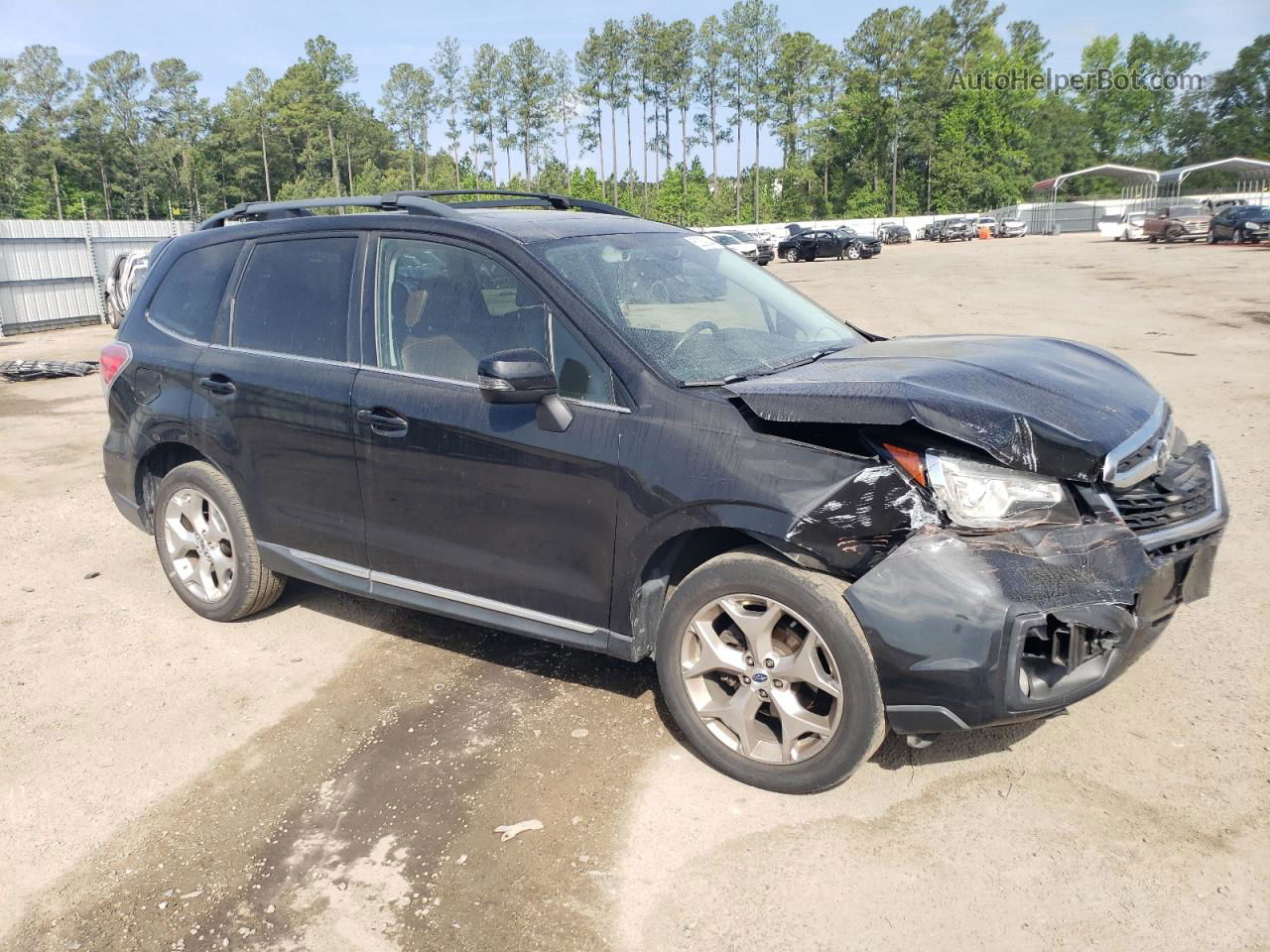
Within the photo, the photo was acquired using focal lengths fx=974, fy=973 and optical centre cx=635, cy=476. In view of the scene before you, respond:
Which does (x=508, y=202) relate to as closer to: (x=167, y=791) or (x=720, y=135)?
(x=167, y=791)

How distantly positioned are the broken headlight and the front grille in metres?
0.26

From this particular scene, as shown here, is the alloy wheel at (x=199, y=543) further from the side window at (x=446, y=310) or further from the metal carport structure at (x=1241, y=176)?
the metal carport structure at (x=1241, y=176)

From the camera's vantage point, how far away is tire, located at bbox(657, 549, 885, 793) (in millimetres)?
2969

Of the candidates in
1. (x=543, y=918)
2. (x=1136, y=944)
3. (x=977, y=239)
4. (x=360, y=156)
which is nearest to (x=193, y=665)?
(x=543, y=918)

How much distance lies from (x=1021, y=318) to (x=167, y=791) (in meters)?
15.1

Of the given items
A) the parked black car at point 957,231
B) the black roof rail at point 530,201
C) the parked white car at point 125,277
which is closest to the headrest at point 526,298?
the black roof rail at point 530,201

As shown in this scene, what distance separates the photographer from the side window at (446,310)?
3.70 meters

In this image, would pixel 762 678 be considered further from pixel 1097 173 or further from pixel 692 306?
pixel 1097 173

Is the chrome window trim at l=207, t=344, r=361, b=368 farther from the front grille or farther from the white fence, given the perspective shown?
the white fence

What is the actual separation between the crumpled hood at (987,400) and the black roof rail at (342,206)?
164 cm

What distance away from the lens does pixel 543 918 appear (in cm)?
275

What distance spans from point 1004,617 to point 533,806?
5.41 feet

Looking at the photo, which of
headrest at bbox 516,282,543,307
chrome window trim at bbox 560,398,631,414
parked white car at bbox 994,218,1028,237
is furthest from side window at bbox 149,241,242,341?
parked white car at bbox 994,218,1028,237

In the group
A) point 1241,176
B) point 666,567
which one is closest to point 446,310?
point 666,567
